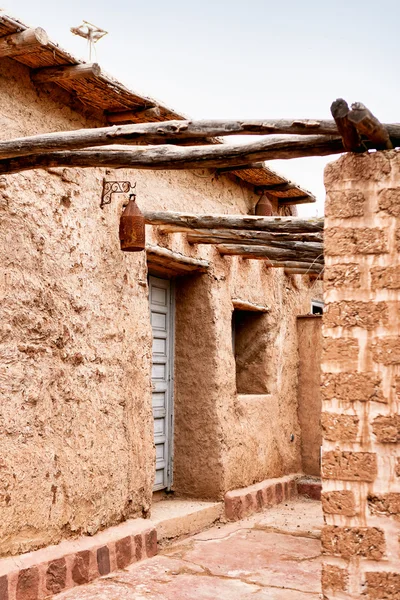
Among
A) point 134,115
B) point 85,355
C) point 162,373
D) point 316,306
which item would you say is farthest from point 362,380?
point 316,306

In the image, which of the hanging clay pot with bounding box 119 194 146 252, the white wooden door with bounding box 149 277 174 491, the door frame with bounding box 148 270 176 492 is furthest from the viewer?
the door frame with bounding box 148 270 176 492

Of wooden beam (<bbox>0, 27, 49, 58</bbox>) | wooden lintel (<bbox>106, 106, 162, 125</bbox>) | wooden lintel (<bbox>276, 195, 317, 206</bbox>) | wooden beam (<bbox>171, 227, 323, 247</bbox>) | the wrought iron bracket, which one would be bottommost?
wooden beam (<bbox>171, 227, 323, 247</bbox>)

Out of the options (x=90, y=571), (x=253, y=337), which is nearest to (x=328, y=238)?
(x=90, y=571)

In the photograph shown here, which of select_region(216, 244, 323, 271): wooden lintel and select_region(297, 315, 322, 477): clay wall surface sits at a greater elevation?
select_region(216, 244, 323, 271): wooden lintel

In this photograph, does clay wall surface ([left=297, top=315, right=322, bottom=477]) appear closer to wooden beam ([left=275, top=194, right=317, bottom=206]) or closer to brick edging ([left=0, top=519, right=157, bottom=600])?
wooden beam ([left=275, top=194, right=317, bottom=206])

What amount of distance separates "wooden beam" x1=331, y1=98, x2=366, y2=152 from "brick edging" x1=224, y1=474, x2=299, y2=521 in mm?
3849

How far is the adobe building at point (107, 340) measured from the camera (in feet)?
13.4

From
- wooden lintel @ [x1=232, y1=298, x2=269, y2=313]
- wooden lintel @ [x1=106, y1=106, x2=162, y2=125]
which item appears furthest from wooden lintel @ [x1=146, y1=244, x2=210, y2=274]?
wooden lintel @ [x1=106, y1=106, x2=162, y2=125]

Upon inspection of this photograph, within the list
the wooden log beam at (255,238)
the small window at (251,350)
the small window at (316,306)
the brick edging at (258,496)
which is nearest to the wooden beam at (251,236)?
the wooden log beam at (255,238)

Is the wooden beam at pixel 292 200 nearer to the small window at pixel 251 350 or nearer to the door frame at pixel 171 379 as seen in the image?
the small window at pixel 251 350

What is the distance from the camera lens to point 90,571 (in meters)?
4.34

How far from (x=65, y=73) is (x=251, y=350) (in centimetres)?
397

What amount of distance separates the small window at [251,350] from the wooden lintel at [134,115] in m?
2.98

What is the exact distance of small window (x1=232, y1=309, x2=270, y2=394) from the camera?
7477 mm
